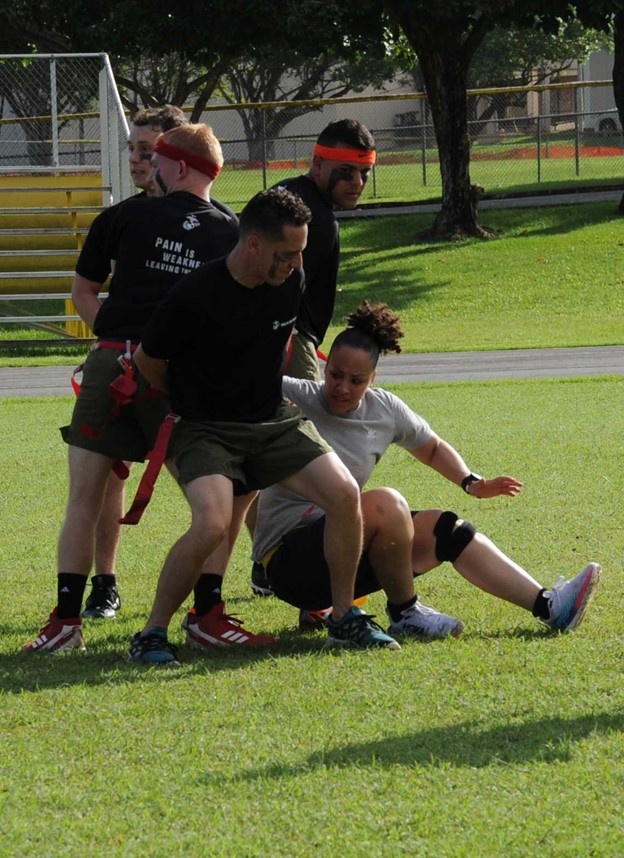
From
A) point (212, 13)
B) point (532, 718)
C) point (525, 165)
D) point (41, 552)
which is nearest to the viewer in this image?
point (532, 718)

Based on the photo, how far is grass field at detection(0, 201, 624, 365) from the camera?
2025 cm

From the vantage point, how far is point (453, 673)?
4.86 metres

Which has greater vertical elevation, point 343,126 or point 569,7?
point 569,7

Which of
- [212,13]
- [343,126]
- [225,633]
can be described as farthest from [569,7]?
[225,633]

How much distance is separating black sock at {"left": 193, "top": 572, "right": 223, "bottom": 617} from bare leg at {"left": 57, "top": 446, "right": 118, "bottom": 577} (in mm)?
466

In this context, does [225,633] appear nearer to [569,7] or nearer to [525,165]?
[569,7]

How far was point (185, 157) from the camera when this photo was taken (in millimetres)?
5582

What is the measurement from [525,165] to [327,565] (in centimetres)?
2914

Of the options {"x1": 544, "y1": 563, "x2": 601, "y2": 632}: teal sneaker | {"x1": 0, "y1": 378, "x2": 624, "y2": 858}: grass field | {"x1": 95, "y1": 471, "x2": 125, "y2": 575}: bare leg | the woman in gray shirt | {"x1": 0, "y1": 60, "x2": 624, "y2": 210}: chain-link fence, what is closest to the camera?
{"x1": 0, "y1": 378, "x2": 624, "y2": 858}: grass field

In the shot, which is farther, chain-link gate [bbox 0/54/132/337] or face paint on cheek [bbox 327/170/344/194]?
chain-link gate [bbox 0/54/132/337]

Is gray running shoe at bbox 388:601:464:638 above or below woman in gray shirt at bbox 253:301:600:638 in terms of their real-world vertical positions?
below

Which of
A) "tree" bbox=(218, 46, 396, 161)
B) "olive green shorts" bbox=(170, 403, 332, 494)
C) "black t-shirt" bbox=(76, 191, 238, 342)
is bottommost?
"olive green shorts" bbox=(170, 403, 332, 494)

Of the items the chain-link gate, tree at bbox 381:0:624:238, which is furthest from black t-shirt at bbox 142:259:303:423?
tree at bbox 381:0:624:238

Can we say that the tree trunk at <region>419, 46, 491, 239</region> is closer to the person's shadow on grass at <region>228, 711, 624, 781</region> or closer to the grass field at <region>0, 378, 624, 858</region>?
the grass field at <region>0, 378, 624, 858</region>
